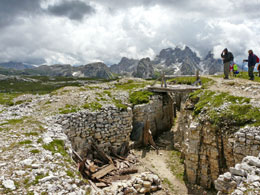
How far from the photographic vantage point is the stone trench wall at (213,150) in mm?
11164

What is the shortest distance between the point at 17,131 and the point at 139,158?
46.0 ft

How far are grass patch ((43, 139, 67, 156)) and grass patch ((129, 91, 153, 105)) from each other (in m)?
14.1

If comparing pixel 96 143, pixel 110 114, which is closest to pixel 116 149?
pixel 96 143

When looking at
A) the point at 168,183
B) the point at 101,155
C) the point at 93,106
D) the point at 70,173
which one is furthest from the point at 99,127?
the point at 70,173

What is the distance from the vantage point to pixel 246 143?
11141 millimetres

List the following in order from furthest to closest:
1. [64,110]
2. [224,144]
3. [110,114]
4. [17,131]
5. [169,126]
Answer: [169,126], [110,114], [64,110], [224,144], [17,131]

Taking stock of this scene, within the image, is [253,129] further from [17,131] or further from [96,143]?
[17,131]

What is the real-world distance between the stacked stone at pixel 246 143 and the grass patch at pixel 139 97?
1502 centimetres

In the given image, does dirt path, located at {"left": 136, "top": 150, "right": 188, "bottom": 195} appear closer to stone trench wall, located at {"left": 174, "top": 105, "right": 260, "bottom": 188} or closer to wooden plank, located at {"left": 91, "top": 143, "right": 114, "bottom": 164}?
stone trench wall, located at {"left": 174, "top": 105, "right": 260, "bottom": 188}

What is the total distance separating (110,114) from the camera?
67.1 feet

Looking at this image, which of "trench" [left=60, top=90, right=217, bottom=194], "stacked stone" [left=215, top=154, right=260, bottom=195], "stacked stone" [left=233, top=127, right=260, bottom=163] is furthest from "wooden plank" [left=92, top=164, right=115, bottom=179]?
"stacked stone" [left=233, top=127, right=260, bottom=163]

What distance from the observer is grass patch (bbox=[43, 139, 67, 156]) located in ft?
35.3

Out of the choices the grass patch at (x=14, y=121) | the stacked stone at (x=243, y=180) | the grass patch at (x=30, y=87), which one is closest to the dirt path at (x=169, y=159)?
the stacked stone at (x=243, y=180)

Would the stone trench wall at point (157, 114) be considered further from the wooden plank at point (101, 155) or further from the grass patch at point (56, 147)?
the grass patch at point (56, 147)
